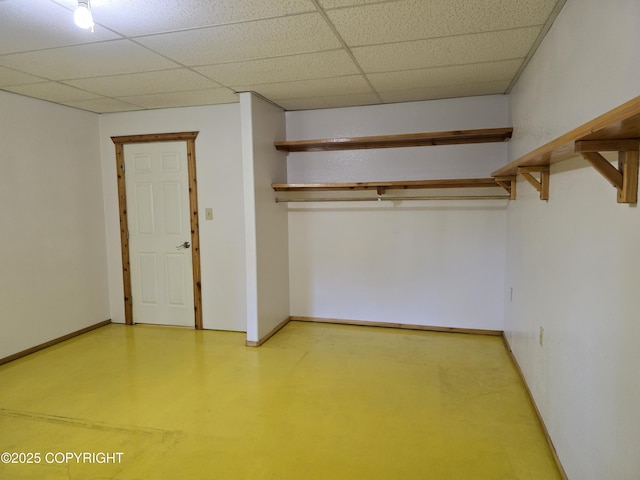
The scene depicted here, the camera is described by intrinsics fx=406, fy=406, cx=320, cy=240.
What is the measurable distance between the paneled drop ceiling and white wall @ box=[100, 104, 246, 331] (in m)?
0.35

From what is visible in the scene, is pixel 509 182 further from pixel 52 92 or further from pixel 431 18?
pixel 52 92

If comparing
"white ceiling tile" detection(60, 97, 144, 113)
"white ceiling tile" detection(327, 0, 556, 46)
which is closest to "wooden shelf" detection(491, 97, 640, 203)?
"white ceiling tile" detection(327, 0, 556, 46)

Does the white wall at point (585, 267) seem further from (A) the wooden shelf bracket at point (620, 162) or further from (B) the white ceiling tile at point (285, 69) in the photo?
(B) the white ceiling tile at point (285, 69)

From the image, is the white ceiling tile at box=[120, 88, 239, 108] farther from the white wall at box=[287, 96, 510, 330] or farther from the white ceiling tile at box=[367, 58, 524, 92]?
the white ceiling tile at box=[367, 58, 524, 92]

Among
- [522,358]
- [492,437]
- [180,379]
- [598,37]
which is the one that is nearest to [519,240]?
[522,358]

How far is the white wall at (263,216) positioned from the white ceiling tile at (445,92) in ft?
3.85

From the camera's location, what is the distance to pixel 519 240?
3.23 metres

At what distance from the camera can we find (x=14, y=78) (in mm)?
3154

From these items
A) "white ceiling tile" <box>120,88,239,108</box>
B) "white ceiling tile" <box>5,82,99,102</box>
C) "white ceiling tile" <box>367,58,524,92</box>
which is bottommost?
"white ceiling tile" <box>367,58,524,92</box>

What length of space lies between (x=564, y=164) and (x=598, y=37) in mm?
614

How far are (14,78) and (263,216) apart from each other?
7.34 feet

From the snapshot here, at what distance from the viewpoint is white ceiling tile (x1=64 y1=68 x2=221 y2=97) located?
3.15 m

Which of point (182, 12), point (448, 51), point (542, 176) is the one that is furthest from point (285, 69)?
point (542, 176)

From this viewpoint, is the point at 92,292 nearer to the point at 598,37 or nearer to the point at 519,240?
the point at 519,240
